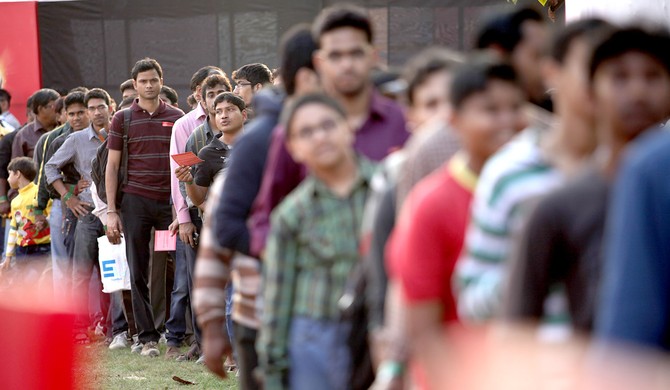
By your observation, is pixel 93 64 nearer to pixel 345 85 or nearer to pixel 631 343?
pixel 345 85

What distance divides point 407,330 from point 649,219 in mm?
1310

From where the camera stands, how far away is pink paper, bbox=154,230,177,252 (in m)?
10.3

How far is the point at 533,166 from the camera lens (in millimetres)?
3322

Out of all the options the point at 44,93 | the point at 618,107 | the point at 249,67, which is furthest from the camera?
the point at 44,93

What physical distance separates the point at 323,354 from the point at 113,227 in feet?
21.2

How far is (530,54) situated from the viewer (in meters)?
3.88

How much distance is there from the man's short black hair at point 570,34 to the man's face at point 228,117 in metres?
5.65

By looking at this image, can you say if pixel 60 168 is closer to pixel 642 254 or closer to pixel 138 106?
pixel 138 106

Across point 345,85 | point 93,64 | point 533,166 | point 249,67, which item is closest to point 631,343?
point 533,166

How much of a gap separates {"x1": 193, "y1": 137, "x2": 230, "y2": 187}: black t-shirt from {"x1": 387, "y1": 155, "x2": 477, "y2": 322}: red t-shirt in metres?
5.48

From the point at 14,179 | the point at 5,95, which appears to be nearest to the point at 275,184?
the point at 14,179

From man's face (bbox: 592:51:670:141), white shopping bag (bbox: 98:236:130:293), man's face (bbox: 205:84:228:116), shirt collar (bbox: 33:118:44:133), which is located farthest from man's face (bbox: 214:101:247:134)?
man's face (bbox: 592:51:670:141)

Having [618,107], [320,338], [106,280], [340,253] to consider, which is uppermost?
[618,107]

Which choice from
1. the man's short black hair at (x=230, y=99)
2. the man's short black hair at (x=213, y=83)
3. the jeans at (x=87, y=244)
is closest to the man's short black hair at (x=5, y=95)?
the jeans at (x=87, y=244)
